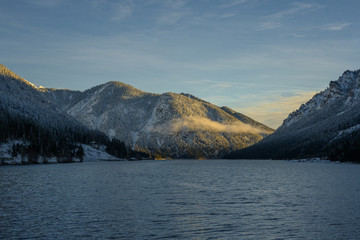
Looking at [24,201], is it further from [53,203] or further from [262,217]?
[262,217]

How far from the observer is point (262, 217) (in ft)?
162

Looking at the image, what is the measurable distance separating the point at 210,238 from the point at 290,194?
137 feet

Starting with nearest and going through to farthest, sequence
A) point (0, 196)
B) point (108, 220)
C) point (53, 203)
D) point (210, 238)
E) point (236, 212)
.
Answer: point (210, 238), point (108, 220), point (236, 212), point (53, 203), point (0, 196)

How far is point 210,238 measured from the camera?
38.1 m

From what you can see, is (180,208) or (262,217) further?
(180,208)

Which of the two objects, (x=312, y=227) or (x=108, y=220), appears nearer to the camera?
(x=312, y=227)

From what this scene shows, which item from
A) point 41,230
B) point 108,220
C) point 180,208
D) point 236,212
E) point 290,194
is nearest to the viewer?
point 41,230

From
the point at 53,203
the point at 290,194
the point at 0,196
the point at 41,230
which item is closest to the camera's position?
the point at 41,230

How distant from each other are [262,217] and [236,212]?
16.0 ft

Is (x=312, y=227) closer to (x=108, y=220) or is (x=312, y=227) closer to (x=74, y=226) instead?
(x=108, y=220)

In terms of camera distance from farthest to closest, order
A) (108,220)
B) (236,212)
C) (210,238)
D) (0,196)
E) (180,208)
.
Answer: (0,196), (180,208), (236,212), (108,220), (210,238)

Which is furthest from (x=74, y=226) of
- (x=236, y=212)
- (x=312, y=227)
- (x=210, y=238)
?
(x=312, y=227)

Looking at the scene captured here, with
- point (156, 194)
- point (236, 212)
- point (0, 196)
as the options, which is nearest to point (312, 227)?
point (236, 212)

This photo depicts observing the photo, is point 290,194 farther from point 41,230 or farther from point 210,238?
point 41,230
